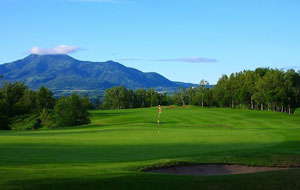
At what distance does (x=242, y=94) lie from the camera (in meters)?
107

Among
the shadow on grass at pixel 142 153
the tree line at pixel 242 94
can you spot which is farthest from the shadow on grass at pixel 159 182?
the tree line at pixel 242 94

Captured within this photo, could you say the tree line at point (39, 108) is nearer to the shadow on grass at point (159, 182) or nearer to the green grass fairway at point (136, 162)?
the green grass fairway at point (136, 162)

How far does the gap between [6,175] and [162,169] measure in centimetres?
725

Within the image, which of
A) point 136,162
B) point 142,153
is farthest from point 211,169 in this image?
point 142,153

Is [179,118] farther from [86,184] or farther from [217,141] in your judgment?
[86,184]

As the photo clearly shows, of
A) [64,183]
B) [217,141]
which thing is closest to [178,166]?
[64,183]

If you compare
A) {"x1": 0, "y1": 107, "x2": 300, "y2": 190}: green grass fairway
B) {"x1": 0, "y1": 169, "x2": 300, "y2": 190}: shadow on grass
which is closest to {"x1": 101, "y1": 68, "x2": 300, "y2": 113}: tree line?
{"x1": 0, "y1": 107, "x2": 300, "y2": 190}: green grass fairway

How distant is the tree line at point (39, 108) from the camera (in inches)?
3095

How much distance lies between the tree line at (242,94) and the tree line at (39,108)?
157 ft

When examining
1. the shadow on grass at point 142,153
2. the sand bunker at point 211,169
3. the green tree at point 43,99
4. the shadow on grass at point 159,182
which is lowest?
the sand bunker at point 211,169

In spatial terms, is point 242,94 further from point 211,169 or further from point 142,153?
point 211,169

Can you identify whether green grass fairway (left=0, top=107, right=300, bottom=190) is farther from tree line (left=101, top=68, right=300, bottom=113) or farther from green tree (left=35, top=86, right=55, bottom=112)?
green tree (left=35, top=86, right=55, bottom=112)

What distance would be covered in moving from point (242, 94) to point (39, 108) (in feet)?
201

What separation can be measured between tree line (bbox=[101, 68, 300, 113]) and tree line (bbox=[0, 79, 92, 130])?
4776 centimetres
